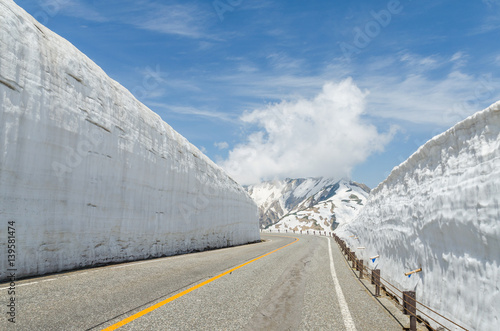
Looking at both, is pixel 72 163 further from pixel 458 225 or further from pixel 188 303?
pixel 458 225

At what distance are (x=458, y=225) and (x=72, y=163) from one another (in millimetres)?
11634

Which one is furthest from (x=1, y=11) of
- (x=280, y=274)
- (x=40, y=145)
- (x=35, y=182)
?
(x=280, y=274)

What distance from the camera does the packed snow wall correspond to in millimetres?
8836

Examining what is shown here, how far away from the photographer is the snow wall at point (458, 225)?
14.7 feet

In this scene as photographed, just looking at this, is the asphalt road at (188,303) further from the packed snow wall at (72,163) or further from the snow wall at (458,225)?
the packed snow wall at (72,163)

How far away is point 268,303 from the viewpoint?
21.8 feet

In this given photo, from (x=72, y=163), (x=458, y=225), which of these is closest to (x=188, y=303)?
(x=458, y=225)

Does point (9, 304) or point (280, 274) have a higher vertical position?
point (9, 304)

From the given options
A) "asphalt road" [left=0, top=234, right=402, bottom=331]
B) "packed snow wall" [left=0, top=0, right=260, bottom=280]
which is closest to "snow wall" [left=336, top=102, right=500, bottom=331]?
"asphalt road" [left=0, top=234, right=402, bottom=331]

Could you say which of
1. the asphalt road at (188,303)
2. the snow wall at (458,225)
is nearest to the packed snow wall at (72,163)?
the asphalt road at (188,303)

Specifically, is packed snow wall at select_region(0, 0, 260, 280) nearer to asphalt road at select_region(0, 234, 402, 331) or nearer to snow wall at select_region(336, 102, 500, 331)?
asphalt road at select_region(0, 234, 402, 331)

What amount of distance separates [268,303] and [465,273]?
12.4ft

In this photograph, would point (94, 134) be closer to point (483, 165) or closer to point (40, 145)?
point (40, 145)

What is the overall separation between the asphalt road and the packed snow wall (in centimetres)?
190
